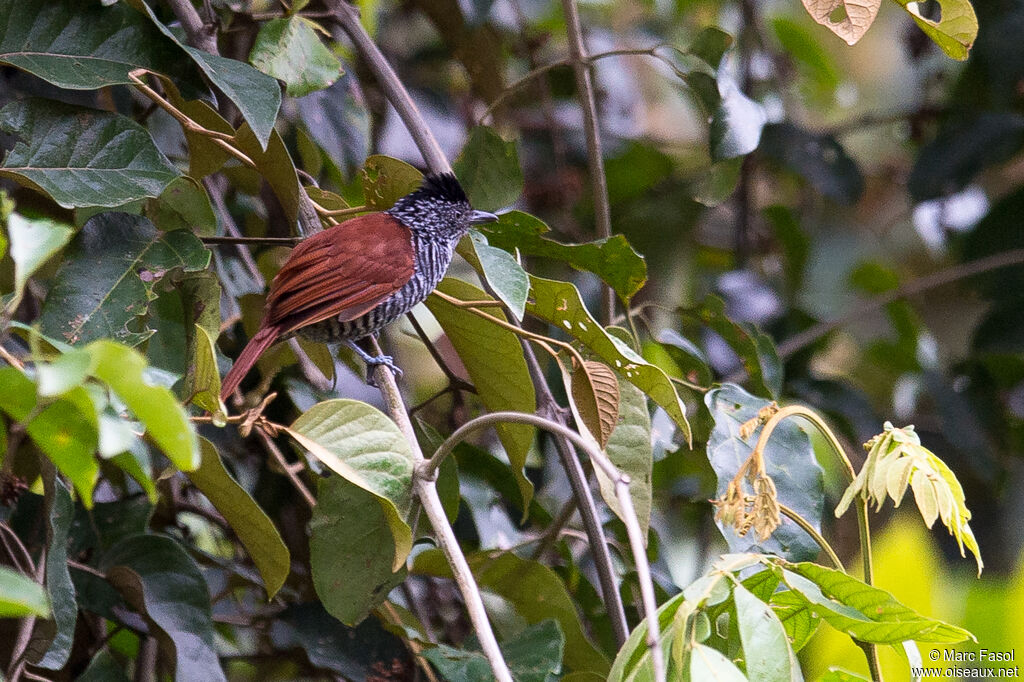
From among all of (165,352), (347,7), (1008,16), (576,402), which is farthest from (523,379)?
(1008,16)

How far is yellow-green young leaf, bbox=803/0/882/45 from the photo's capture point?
5.47 feet

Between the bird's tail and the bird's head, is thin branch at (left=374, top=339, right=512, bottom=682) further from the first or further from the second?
the bird's head

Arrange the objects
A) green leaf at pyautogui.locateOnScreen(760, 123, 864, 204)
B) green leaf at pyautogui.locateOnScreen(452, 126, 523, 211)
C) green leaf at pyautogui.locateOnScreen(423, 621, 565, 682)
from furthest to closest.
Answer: green leaf at pyautogui.locateOnScreen(760, 123, 864, 204) < green leaf at pyautogui.locateOnScreen(452, 126, 523, 211) < green leaf at pyautogui.locateOnScreen(423, 621, 565, 682)

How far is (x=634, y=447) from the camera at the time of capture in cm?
181

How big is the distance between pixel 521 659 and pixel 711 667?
75 cm

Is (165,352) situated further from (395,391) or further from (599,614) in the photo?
(599,614)

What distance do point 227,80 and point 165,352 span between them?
524 mm

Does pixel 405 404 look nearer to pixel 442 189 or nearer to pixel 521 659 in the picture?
pixel 442 189

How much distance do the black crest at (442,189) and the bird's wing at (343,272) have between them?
9 cm

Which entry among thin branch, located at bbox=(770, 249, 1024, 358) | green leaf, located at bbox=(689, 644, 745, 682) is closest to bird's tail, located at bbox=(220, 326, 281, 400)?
green leaf, located at bbox=(689, 644, 745, 682)

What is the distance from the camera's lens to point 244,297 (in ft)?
7.63

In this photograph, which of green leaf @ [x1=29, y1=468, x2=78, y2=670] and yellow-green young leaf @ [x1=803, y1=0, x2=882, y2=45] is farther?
yellow-green young leaf @ [x1=803, y1=0, x2=882, y2=45]

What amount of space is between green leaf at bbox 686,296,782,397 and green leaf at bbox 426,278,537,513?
23.1 inches

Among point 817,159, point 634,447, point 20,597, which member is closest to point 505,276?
point 634,447
